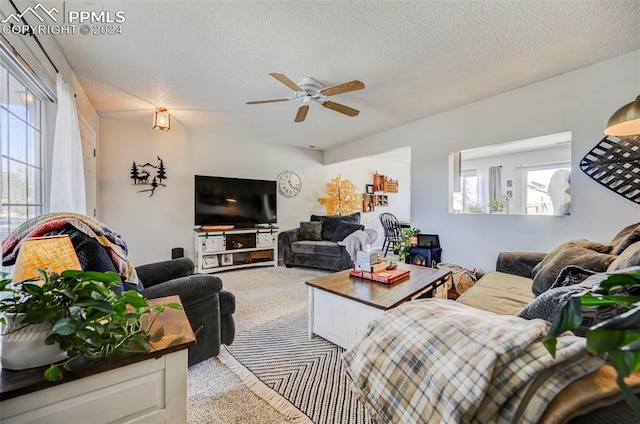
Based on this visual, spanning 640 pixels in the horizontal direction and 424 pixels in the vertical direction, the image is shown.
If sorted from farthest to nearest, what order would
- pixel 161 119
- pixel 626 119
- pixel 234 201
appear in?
pixel 234 201
pixel 161 119
pixel 626 119

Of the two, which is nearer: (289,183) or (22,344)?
(22,344)

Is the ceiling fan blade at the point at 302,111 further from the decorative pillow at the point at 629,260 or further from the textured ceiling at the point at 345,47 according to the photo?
the decorative pillow at the point at 629,260

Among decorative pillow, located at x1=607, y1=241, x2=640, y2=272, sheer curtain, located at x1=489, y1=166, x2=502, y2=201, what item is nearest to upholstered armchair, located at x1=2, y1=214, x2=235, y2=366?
decorative pillow, located at x1=607, y1=241, x2=640, y2=272

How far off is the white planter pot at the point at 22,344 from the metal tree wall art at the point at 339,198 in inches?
205

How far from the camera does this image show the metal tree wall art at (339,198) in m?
5.81

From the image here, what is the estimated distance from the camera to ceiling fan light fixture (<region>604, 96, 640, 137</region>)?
1.50 metres

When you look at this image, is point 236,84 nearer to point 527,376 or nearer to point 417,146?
point 417,146

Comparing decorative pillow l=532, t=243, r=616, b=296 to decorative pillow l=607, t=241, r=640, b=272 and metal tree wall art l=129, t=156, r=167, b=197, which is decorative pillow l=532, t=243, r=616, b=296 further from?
metal tree wall art l=129, t=156, r=167, b=197

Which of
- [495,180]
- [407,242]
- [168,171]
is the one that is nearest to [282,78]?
[407,242]

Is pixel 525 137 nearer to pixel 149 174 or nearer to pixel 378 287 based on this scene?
pixel 378 287

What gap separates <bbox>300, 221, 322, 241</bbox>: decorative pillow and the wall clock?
0.91 meters

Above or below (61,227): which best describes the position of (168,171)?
above

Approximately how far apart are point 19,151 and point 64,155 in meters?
0.30

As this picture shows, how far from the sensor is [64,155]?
6.78ft
